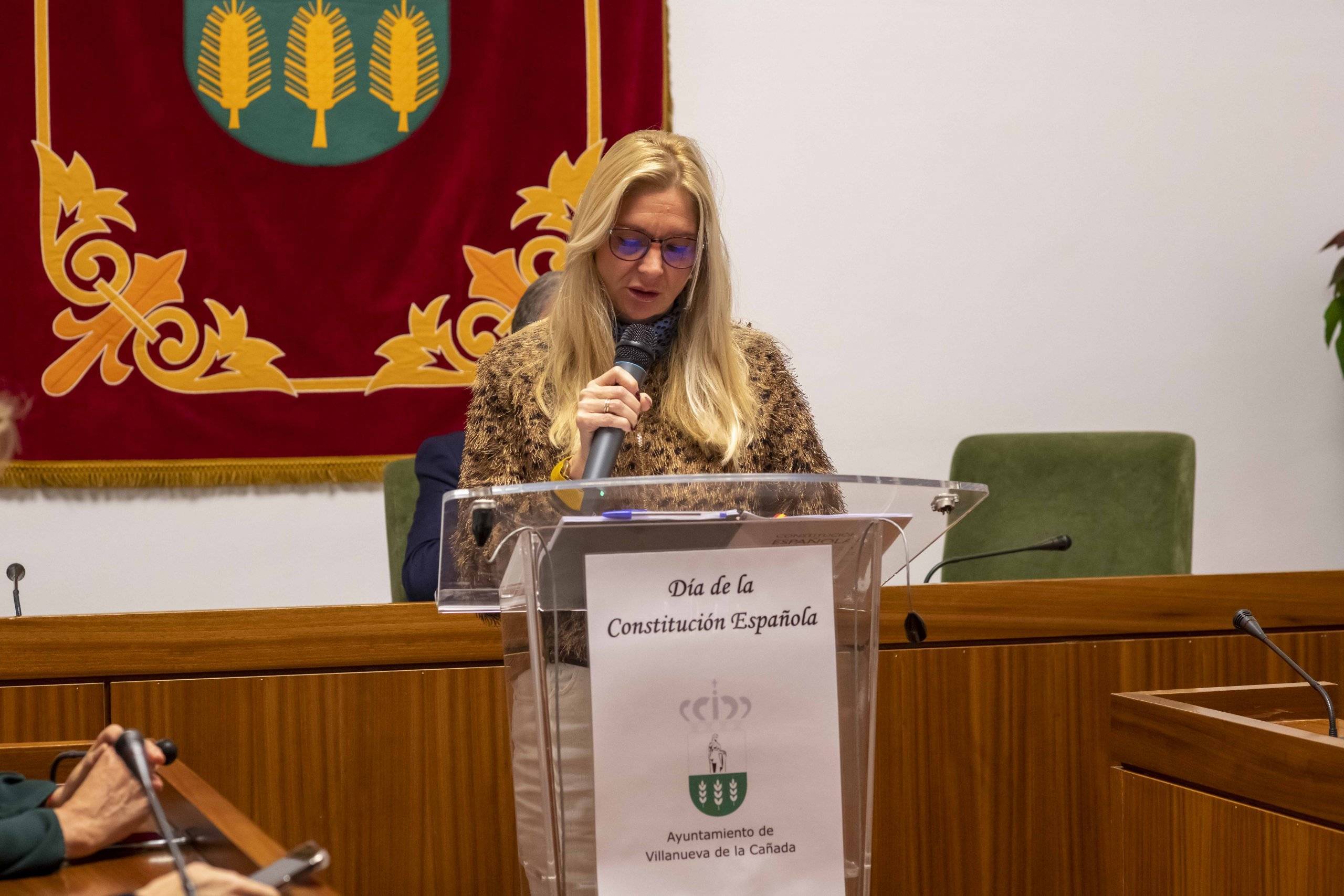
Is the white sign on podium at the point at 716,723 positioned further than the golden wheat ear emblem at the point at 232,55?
No

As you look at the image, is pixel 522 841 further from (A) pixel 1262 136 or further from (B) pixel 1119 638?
(A) pixel 1262 136

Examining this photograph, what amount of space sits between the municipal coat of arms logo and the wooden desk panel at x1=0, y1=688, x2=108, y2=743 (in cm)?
113

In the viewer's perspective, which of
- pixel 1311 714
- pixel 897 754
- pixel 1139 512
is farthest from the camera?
pixel 1139 512

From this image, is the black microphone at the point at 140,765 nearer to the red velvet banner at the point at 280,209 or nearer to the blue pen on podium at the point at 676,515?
the blue pen on podium at the point at 676,515

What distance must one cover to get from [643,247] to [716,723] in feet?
2.00

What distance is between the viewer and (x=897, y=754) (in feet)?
6.78

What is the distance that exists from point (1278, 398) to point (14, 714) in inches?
138

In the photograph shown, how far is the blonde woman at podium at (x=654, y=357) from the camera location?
1493mm

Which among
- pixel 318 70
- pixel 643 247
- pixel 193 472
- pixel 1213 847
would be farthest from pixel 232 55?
pixel 1213 847

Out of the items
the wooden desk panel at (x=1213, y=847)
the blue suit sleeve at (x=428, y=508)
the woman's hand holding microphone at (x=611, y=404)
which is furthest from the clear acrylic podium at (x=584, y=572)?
the blue suit sleeve at (x=428, y=508)

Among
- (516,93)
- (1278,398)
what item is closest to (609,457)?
(516,93)

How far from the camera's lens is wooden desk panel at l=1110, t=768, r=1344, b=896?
1.39m

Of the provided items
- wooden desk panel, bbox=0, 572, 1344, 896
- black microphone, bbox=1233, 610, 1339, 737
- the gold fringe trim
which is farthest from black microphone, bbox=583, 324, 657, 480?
the gold fringe trim

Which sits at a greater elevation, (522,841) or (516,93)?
(516,93)
